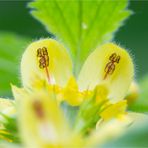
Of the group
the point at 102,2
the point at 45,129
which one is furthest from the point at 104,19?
the point at 45,129

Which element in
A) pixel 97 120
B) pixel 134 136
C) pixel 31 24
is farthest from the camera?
pixel 31 24

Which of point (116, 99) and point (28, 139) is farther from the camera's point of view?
point (116, 99)

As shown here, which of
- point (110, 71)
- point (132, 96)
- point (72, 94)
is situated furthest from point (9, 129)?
point (132, 96)

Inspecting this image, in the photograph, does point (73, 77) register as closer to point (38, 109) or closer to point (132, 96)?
point (38, 109)

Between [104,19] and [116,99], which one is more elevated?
[104,19]

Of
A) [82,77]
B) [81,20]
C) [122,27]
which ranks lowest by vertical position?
[82,77]

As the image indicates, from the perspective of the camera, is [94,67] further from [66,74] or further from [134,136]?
[134,136]

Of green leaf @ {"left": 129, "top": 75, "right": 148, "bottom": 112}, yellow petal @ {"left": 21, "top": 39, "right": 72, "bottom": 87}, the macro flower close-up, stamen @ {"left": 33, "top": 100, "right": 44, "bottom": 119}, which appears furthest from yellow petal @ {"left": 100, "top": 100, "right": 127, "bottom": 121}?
green leaf @ {"left": 129, "top": 75, "right": 148, "bottom": 112}
